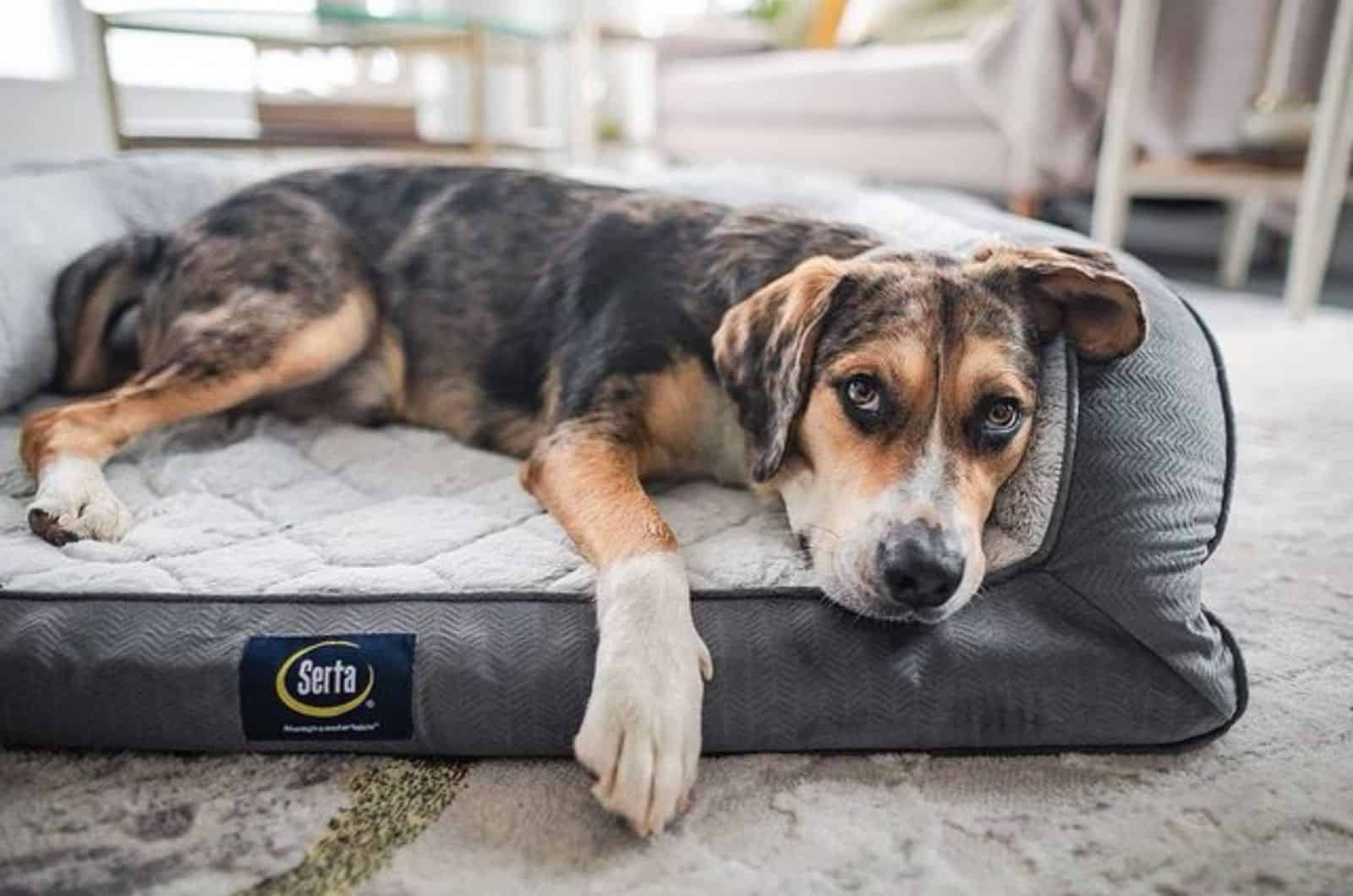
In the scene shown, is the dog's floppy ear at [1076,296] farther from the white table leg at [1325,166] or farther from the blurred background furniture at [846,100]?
the blurred background furniture at [846,100]

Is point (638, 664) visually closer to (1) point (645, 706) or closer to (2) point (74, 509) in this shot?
(1) point (645, 706)

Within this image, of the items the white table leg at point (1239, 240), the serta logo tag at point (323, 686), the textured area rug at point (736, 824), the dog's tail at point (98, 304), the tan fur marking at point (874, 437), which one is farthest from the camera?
the white table leg at point (1239, 240)

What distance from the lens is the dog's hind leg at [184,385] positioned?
1944 mm

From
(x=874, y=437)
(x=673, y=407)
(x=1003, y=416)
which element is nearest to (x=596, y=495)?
(x=673, y=407)

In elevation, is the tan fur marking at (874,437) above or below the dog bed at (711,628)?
above

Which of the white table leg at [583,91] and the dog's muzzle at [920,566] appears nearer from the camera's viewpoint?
the dog's muzzle at [920,566]

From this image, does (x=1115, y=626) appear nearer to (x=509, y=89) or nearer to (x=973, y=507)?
(x=973, y=507)

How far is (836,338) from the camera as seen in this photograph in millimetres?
1809

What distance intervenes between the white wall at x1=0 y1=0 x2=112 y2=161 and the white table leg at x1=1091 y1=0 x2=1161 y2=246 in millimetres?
6292

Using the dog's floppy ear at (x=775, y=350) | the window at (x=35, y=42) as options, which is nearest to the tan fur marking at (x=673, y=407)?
the dog's floppy ear at (x=775, y=350)

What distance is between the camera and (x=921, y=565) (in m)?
1.47

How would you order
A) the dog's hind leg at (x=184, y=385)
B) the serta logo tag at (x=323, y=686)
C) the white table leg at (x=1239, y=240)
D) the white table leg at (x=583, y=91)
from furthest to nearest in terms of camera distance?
the white table leg at (x=583, y=91)
the white table leg at (x=1239, y=240)
the dog's hind leg at (x=184, y=385)
the serta logo tag at (x=323, y=686)

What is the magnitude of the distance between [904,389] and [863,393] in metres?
0.08

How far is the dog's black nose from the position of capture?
148 cm
